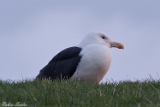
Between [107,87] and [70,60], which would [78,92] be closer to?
[107,87]

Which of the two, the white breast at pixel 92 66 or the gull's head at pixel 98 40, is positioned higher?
the gull's head at pixel 98 40

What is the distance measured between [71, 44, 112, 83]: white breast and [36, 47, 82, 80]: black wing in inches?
7.0

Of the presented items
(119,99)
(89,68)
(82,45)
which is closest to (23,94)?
(119,99)

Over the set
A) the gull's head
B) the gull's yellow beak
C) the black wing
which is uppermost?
the gull's head

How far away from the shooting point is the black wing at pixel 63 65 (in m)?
12.7

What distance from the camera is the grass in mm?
7410

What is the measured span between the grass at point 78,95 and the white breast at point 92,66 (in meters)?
3.17

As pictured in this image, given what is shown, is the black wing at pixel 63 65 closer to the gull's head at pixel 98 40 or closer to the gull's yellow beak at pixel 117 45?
the gull's head at pixel 98 40

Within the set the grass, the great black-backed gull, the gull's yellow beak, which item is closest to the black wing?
the great black-backed gull

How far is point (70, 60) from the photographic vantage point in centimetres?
1298

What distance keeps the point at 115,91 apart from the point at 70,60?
4639 millimetres

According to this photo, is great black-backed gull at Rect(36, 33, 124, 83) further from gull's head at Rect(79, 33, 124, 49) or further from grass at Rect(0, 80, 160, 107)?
grass at Rect(0, 80, 160, 107)

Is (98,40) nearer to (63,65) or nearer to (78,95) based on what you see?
(63,65)

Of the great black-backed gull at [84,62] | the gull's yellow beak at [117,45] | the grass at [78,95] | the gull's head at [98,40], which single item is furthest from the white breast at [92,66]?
the grass at [78,95]
